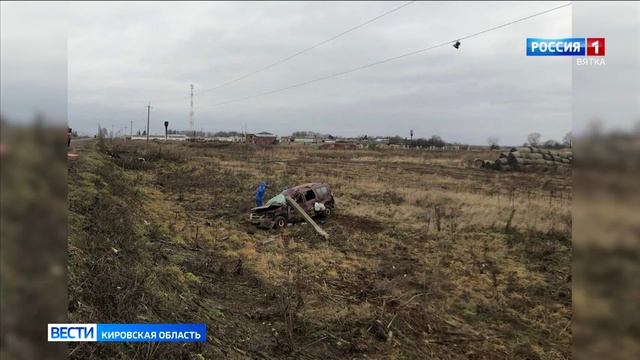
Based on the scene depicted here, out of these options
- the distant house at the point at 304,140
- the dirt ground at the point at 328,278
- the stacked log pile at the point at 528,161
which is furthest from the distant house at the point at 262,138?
the dirt ground at the point at 328,278

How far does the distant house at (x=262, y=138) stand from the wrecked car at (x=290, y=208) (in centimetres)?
4688

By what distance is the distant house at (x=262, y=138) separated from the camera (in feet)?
215

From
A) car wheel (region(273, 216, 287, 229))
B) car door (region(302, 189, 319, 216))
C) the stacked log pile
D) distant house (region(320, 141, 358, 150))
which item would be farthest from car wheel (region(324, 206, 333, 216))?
distant house (region(320, 141, 358, 150))

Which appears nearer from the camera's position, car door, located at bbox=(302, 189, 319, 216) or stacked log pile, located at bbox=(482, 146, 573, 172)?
car door, located at bbox=(302, 189, 319, 216)

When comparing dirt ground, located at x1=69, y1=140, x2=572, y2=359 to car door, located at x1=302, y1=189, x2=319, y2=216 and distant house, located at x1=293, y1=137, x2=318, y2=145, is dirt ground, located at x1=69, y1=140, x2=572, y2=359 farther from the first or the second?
distant house, located at x1=293, y1=137, x2=318, y2=145

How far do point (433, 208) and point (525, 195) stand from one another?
372 inches

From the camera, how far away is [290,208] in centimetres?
1664

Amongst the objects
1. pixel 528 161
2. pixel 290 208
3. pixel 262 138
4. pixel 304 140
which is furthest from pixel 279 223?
pixel 304 140

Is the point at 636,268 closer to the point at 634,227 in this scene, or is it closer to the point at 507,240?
the point at 634,227

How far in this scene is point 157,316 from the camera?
513cm

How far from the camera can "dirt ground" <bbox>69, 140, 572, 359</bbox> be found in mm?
5660

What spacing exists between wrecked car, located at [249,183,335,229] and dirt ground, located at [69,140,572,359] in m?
0.47

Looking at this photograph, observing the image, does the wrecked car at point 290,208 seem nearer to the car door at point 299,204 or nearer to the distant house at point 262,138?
the car door at point 299,204

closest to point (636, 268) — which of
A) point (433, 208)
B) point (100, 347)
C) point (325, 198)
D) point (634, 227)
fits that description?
point (634, 227)
